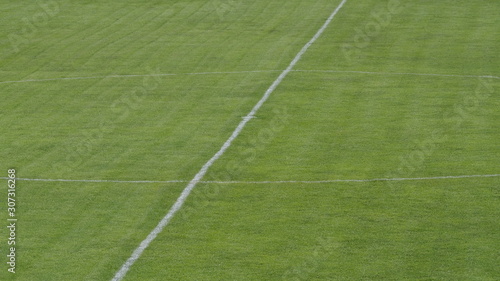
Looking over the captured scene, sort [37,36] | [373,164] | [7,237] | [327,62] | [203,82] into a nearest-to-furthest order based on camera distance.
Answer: [7,237] < [373,164] < [203,82] < [327,62] < [37,36]

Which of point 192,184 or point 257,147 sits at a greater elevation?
point 192,184

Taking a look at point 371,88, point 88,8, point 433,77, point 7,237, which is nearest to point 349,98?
point 371,88

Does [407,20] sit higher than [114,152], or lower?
lower

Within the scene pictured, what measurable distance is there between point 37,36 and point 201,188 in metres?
18.6

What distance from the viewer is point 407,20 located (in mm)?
33781

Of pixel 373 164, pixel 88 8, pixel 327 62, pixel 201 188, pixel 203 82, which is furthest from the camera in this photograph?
pixel 88 8

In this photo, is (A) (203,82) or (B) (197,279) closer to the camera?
(B) (197,279)

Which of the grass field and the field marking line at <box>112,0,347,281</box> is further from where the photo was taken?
the grass field

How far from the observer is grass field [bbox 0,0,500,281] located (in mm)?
12664

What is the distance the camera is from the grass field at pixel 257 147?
41.5ft

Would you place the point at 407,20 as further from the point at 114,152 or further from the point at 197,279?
the point at 197,279

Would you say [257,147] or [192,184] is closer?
[192,184]

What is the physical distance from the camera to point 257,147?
18.3m

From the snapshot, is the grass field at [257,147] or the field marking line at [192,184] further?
the grass field at [257,147]
